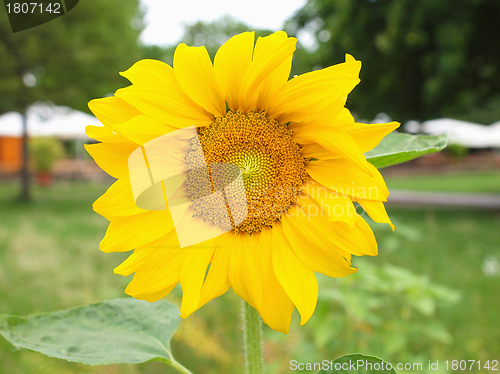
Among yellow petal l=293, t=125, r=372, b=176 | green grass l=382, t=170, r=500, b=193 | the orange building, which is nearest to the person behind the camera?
yellow petal l=293, t=125, r=372, b=176

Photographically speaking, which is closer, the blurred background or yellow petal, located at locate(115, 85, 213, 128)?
yellow petal, located at locate(115, 85, 213, 128)

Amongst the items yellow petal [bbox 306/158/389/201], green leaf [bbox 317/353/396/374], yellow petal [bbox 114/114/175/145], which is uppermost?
yellow petal [bbox 114/114/175/145]

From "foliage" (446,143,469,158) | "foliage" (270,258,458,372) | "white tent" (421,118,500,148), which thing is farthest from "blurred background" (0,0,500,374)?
"foliage" (446,143,469,158)

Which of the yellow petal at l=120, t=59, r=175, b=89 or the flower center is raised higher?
the yellow petal at l=120, t=59, r=175, b=89

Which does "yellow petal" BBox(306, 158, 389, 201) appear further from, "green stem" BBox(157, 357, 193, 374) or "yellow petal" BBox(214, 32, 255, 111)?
"green stem" BBox(157, 357, 193, 374)

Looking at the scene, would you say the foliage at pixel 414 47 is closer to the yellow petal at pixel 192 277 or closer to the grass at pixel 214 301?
the grass at pixel 214 301

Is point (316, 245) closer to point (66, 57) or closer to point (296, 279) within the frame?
point (296, 279)

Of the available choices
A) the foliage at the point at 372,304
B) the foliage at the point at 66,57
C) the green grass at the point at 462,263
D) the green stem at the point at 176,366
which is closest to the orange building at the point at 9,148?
the foliage at the point at 66,57
